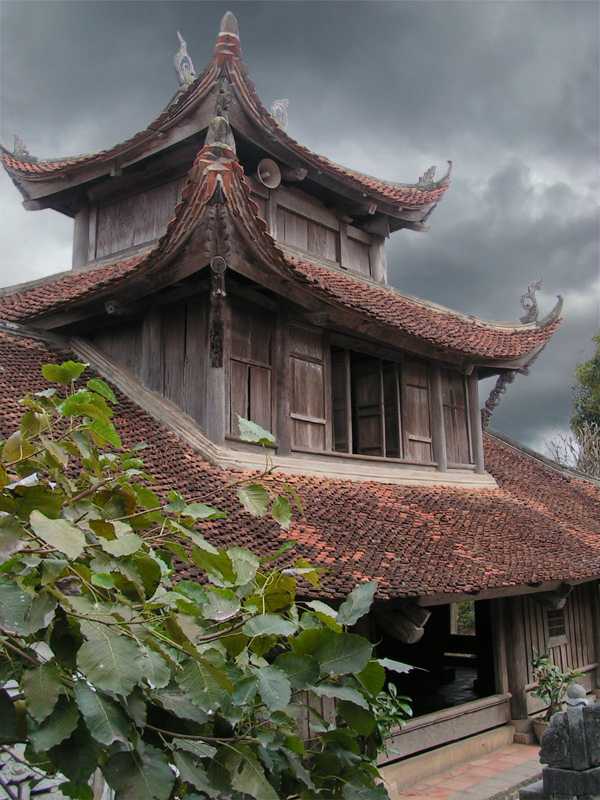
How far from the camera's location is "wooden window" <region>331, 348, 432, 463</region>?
1059cm

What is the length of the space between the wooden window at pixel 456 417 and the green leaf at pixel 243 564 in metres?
9.62

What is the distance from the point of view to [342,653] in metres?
1.83

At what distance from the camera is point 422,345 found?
10.5 m

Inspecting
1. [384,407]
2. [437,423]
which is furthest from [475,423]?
[384,407]

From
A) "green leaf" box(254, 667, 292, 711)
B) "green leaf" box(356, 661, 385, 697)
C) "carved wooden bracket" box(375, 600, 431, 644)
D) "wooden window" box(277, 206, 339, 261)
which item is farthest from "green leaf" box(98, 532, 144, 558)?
"wooden window" box(277, 206, 339, 261)

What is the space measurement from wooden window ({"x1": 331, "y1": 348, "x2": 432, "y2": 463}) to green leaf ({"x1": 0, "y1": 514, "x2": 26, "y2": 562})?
8690 millimetres

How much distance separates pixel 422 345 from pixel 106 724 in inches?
364

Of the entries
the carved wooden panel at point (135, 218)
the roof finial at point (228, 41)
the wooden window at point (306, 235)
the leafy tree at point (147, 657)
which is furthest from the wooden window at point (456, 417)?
the leafy tree at point (147, 657)

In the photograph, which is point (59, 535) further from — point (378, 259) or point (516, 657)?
point (378, 259)

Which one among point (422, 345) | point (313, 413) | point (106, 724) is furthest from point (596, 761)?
point (422, 345)

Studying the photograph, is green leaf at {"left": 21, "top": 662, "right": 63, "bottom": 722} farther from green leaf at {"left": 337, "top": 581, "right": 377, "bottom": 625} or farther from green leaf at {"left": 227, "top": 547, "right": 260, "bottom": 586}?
green leaf at {"left": 337, "top": 581, "right": 377, "bottom": 625}

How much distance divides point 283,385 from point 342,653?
7.06m

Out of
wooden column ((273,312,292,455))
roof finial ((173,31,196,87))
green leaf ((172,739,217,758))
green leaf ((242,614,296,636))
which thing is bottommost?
green leaf ((172,739,217,758))

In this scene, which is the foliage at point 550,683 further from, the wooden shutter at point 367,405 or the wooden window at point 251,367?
the wooden window at point 251,367
